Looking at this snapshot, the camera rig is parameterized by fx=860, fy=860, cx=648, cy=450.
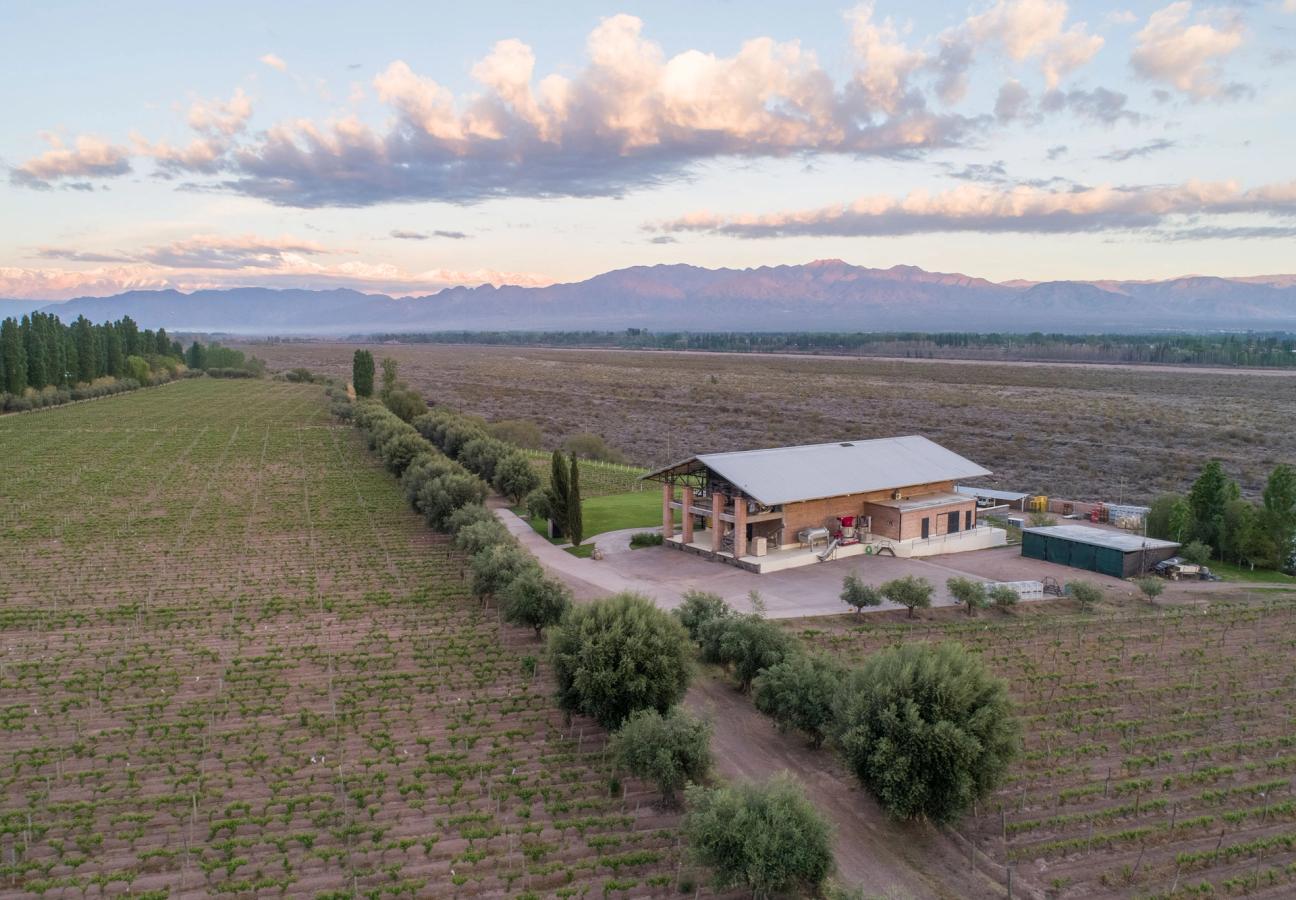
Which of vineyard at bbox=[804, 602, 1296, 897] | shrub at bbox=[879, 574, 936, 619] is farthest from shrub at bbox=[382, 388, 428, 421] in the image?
vineyard at bbox=[804, 602, 1296, 897]

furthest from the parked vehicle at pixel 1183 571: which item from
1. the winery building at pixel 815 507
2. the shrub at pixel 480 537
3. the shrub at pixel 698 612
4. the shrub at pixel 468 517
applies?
the shrub at pixel 468 517

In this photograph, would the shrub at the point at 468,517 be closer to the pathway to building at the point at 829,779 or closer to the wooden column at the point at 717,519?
the pathway to building at the point at 829,779

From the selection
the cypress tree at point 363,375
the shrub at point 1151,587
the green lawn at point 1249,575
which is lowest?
the green lawn at point 1249,575

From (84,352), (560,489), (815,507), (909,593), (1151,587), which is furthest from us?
(84,352)

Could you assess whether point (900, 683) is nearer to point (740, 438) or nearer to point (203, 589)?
point (203, 589)

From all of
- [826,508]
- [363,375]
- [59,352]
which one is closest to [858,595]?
[826,508]

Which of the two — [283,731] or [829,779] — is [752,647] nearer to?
[829,779]
